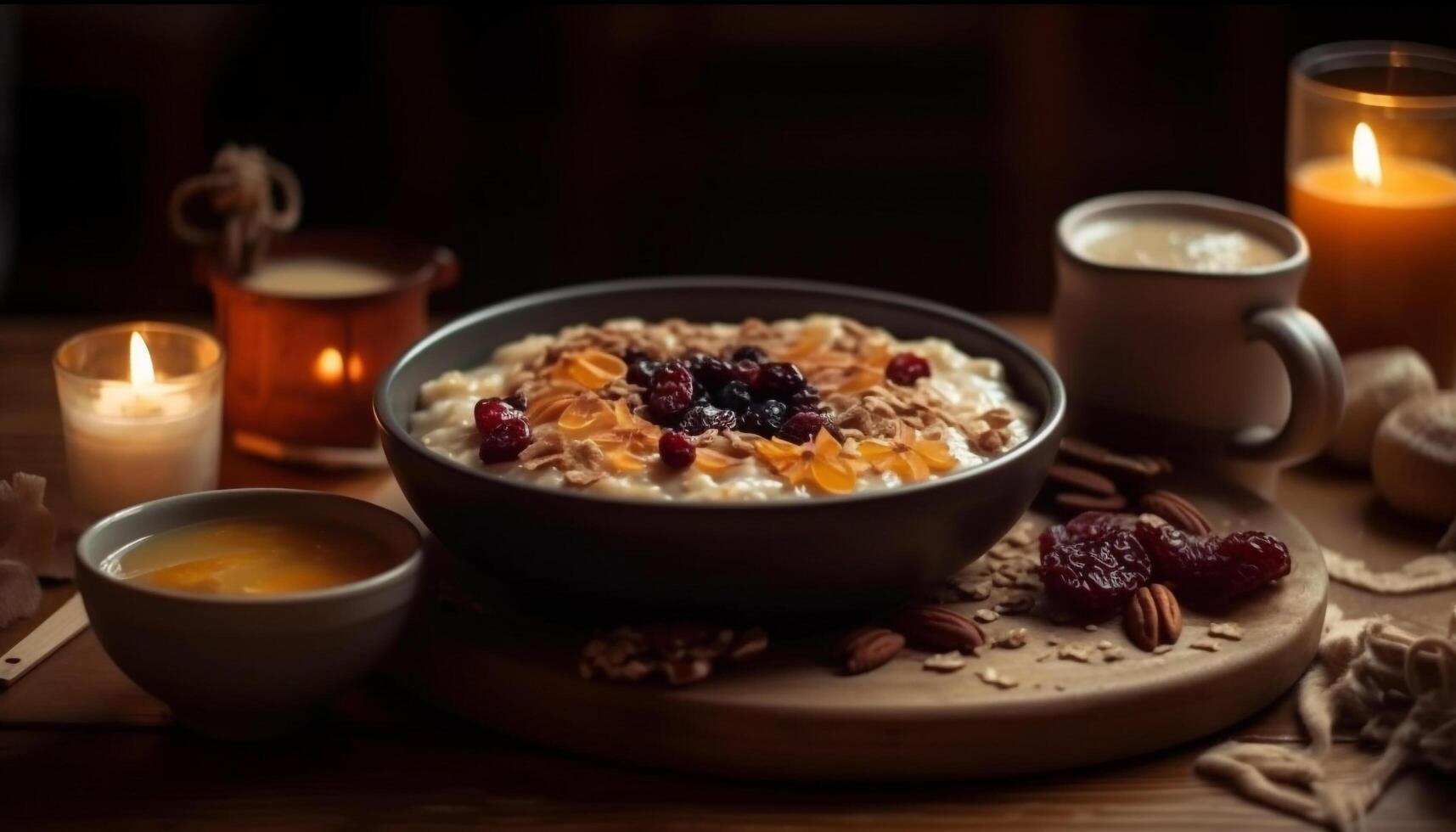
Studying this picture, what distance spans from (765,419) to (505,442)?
25cm

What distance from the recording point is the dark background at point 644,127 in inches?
136

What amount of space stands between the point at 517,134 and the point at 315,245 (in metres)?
1.61

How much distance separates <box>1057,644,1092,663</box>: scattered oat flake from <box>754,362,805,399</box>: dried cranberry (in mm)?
381

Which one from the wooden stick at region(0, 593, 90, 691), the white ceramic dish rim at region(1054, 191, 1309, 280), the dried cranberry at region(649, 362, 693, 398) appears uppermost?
the white ceramic dish rim at region(1054, 191, 1309, 280)

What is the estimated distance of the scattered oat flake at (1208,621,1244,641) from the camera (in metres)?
1.42

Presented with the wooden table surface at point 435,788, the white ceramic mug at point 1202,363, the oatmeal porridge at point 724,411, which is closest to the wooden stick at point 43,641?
the wooden table surface at point 435,788

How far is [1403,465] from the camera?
5.88 feet

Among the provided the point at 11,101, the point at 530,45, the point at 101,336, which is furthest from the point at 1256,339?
the point at 11,101

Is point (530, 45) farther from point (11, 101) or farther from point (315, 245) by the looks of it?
point (315, 245)

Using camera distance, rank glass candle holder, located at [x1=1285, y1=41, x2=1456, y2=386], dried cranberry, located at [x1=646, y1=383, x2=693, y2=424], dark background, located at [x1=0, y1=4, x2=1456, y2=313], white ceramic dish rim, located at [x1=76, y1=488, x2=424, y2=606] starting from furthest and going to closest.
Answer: dark background, located at [x1=0, y1=4, x2=1456, y2=313], glass candle holder, located at [x1=1285, y1=41, x2=1456, y2=386], dried cranberry, located at [x1=646, y1=383, x2=693, y2=424], white ceramic dish rim, located at [x1=76, y1=488, x2=424, y2=606]

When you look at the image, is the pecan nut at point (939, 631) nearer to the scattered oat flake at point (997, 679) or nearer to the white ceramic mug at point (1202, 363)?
the scattered oat flake at point (997, 679)

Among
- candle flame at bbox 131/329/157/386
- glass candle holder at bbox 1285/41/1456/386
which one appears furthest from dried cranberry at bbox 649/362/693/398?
glass candle holder at bbox 1285/41/1456/386

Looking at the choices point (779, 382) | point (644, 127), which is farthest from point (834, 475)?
point (644, 127)

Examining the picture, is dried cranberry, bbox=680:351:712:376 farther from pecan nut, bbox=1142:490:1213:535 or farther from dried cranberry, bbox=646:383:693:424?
pecan nut, bbox=1142:490:1213:535
